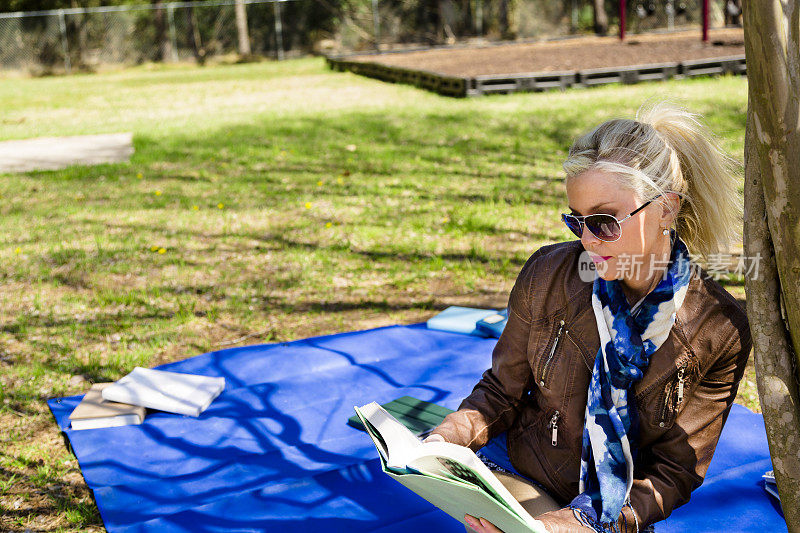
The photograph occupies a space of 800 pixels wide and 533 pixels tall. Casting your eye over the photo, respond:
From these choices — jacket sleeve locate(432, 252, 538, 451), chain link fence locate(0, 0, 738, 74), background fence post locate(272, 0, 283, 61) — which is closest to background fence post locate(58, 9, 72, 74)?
chain link fence locate(0, 0, 738, 74)

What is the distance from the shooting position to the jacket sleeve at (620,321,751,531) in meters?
2.12

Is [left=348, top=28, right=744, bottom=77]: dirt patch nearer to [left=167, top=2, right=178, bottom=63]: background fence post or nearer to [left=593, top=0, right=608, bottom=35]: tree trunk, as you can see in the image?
[left=593, top=0, right=608, bottom=35]: tree trunk

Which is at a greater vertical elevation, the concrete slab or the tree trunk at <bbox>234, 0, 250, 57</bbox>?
the tree trunk at <bbox>234, 0, 250, 57</bbox>

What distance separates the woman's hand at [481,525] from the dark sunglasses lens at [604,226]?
2.64 ft

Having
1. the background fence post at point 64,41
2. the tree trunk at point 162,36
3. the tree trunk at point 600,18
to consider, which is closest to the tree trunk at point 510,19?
the tree trunk at point 600,18

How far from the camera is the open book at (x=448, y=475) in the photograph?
1.80m

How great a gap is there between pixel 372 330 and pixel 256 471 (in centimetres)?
157

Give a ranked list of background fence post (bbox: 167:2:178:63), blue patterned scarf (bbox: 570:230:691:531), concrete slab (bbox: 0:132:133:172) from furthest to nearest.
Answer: background fence post (bbox: 167:2:178:63), concrete slab (bbox: 0:132:133:172), blue patterned scarf (bbox: 570:230:691:531)

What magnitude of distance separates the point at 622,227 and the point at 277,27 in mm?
24660

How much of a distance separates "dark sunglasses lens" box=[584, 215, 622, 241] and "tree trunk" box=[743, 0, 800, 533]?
0.34 metres

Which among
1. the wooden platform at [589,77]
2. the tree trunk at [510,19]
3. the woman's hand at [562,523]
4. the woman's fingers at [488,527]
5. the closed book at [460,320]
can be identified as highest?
the tree trunk at [510,19]

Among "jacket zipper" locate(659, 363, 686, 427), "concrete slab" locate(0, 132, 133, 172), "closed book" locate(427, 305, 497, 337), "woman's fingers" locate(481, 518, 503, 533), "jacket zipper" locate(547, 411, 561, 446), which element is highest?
"concrete slab" locate(0, 132, 133, 172)

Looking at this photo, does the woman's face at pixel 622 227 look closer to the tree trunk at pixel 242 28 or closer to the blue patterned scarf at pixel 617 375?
the blue patterned scarf at pixel 617 375

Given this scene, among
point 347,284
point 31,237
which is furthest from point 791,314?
point 31,237
